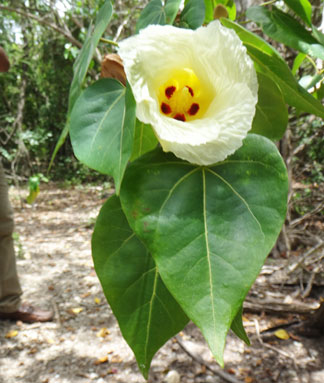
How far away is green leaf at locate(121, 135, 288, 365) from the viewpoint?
0.94 feet

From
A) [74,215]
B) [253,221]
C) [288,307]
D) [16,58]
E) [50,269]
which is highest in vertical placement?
[253,221]

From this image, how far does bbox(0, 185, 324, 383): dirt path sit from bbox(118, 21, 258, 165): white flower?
1.87 meters

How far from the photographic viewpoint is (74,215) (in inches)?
205

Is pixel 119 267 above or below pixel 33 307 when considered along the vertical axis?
above

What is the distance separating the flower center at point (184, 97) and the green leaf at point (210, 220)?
7 cm

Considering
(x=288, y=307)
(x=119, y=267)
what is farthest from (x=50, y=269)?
(x=119, y=267)

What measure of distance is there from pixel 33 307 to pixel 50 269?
2.54 feet

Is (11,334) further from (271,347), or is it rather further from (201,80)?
(201,80)

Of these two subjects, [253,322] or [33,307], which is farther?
[33,307]

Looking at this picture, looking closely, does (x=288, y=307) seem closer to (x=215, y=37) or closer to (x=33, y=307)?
(x=33, y=307)

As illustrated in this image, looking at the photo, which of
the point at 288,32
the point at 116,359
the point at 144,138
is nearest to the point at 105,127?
Result: the point at 144,138

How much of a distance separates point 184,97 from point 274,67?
0.09m

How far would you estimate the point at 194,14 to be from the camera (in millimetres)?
394

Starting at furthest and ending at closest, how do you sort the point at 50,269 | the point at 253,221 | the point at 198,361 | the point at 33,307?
the point at 50,269 < the point at 33,307 < the point at 198,361 < the point at 253,221
